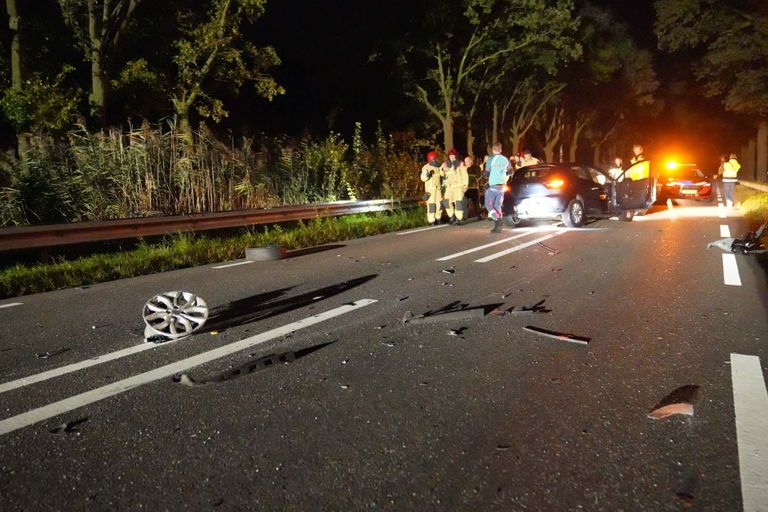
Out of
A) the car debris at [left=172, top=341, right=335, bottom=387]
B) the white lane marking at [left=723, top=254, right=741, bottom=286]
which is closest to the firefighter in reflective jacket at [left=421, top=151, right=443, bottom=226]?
the white lane marking at [left=723, top=254, right=741, bottom=286]

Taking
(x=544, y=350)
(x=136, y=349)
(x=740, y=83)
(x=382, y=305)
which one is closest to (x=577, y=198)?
(x=382, y=305)

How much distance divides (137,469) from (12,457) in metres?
0.70

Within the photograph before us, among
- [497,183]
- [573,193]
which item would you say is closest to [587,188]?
[573,193]

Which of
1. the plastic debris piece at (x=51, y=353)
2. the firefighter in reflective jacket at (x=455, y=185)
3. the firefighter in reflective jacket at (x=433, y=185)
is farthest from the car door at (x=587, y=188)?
the plastic debris piece at (x=51, y=353)

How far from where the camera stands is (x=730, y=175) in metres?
19.0

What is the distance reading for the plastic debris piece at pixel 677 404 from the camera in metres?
3.36

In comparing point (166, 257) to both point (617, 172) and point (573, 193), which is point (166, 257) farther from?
point (617, 172)

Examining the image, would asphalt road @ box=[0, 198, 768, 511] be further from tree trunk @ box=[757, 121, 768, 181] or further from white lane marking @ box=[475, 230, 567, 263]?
tree trunk @ box=[757, 121, 768, 181]

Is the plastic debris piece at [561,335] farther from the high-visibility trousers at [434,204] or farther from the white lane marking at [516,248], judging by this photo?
the high-visibility trousers at [434,204]

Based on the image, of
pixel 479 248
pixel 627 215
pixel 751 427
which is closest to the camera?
pixel 751 427

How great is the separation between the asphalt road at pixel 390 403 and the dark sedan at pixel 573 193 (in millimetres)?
6739

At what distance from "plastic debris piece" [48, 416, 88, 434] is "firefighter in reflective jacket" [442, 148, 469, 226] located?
12503 millimetres

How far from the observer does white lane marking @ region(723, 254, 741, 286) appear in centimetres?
708

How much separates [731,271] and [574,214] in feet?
19.5
